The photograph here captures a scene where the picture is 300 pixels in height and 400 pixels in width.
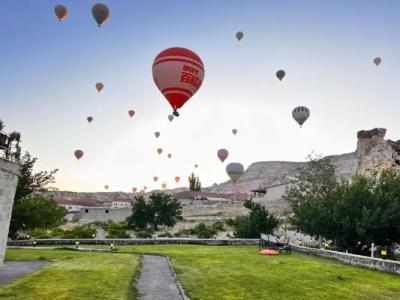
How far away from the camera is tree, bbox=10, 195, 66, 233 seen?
31578mm

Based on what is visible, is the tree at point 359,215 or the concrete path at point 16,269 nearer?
the concrete path at point 16,269

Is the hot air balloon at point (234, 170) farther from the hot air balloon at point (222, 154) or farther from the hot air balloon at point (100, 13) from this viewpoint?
the hot air balloon at point (100, 13)

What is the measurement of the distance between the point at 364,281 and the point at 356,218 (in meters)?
11.3

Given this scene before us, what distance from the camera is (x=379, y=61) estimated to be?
146 feet

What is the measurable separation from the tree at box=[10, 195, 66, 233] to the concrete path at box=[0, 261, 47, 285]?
13006 mm

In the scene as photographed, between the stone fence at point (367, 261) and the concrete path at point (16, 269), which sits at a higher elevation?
the stone fence at point (367, 261)

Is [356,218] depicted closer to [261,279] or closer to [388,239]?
[388,239]

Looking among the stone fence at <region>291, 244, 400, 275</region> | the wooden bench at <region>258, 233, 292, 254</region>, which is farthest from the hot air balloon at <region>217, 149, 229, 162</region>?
the stone fence at <region>291, 244, 400, 275</region>

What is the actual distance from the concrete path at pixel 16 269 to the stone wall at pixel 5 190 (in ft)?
2.99

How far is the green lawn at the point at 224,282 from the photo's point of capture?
11969 mm

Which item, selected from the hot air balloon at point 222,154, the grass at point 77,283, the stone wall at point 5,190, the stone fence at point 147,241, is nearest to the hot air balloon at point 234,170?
the hot air balloon at point 222,154

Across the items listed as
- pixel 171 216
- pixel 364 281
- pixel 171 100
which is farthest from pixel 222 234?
pixel 364 281

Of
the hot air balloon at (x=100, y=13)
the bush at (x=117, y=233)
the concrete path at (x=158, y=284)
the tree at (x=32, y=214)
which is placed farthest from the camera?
the bush at (x=117, y=233)

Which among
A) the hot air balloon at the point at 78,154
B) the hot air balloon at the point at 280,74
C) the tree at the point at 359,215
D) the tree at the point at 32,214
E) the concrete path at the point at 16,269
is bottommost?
the concrete path at the point at 16,269
